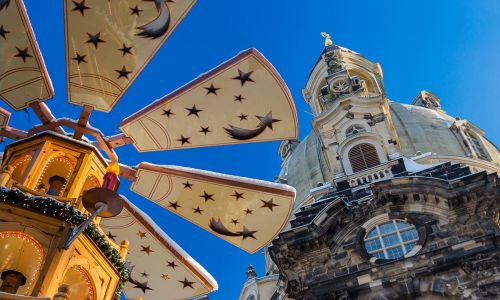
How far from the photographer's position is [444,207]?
22.0 meters

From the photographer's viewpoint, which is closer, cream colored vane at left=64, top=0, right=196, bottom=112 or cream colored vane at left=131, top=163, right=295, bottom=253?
cream colored vane at left=64, top=0, right=196, bottom=112

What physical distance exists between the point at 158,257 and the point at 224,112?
11.8 ft

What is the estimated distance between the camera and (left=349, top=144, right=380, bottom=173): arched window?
91.0 feet

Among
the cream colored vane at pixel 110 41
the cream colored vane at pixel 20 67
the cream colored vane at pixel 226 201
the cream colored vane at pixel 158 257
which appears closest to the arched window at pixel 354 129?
the cream colored vane at pixel 226 201

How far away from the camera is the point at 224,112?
11234 millimetres

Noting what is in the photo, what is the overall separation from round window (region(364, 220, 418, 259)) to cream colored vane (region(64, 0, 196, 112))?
1459 centimetres

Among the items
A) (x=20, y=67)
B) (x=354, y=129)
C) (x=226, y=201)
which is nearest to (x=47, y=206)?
(x=20, y=67)

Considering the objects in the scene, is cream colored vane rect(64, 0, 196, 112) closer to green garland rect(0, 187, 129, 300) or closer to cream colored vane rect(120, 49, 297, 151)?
cream colored vane rect(120, 49, 297, 151)

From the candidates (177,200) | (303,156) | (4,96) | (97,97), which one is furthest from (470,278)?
(303,156)

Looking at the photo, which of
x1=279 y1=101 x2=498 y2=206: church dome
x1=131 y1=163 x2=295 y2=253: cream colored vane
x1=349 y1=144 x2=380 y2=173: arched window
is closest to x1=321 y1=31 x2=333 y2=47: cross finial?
x1=279 y1=101 x2=498 y2=206: church dome

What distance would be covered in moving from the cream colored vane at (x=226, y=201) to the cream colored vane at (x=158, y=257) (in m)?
0.68

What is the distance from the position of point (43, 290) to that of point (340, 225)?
16544 millimetres

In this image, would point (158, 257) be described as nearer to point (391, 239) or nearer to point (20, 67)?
point (20, 67)

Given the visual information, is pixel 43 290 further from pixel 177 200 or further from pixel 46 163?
pixel 177 200
